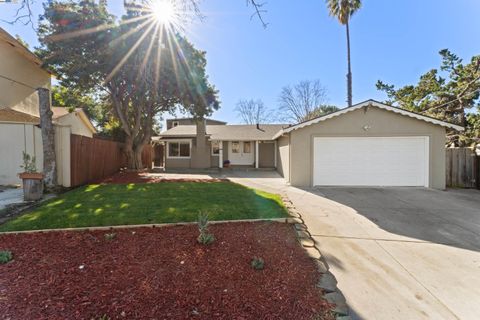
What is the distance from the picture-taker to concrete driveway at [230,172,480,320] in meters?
2.62

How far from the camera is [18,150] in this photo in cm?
909

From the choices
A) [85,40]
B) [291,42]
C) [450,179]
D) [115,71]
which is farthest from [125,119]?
[450,179]

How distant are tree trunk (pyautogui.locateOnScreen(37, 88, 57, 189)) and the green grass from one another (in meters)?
0.84

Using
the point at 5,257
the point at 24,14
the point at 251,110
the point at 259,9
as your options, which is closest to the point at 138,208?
the point at 5,257

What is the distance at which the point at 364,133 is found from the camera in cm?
1023

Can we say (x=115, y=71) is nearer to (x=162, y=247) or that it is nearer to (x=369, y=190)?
(x=162, y=247)

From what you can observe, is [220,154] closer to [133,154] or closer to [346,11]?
[133,154]

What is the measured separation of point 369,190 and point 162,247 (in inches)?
341

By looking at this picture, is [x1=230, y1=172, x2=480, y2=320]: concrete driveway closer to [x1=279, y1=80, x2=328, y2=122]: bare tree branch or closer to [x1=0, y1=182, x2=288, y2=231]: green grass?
[x1=0, y1=182, x2=288, y2=231]: green grass

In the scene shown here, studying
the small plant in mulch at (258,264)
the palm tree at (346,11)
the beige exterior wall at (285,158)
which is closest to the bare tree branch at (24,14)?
the small plant in mulch at (258,264)

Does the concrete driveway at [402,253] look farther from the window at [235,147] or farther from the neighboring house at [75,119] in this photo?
the neighboring house at [75,119]

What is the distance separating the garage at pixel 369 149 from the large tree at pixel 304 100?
76.8 feet

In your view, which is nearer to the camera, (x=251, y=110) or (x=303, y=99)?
(x=303, y=99)

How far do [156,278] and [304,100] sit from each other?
34.1 meters
